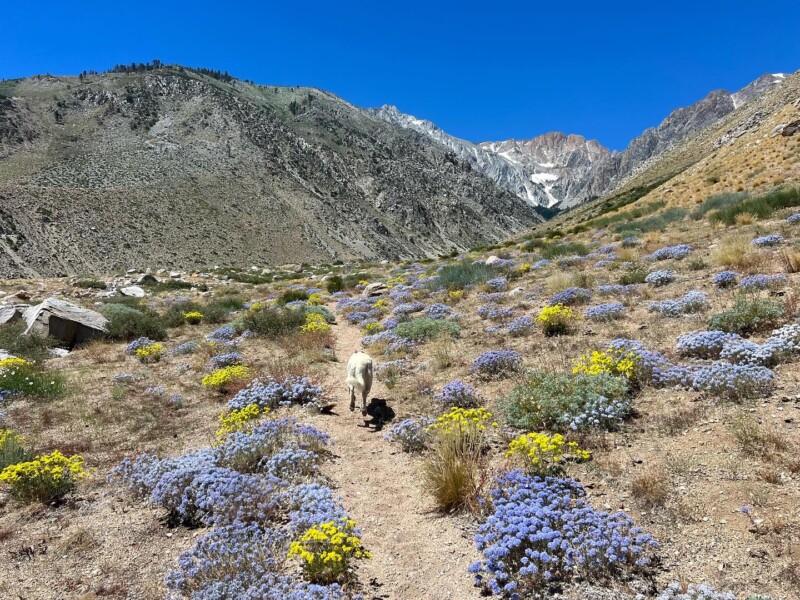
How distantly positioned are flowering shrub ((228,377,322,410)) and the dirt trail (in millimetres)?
1198

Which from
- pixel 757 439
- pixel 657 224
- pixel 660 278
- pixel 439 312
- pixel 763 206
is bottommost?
pixel 757 439

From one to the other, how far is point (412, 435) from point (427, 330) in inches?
214

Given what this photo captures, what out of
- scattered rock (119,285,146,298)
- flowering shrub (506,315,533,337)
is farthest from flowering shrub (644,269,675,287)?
scattered rock (119,285,146,298)

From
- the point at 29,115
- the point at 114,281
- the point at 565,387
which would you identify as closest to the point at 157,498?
the point at 565,387

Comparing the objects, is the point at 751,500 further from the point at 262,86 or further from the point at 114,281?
the point at 262,86

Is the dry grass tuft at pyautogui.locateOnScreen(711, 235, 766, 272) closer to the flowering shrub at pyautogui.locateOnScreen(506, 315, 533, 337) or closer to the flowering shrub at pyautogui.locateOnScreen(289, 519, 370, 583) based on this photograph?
the flowering shrub at pyautogui.locateOnScreen(506, 315, 533, 337)

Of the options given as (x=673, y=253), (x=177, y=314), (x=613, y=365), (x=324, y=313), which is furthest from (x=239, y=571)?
(x=177, y=314)

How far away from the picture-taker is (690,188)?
31.9m

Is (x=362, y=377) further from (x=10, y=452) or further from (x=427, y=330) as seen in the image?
(x=10, y=452)

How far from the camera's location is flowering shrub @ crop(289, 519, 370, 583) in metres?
4.31

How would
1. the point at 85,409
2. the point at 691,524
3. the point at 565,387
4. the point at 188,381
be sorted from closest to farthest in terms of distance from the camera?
1. the point at 691,524
2. the point at 565,387
3. the point at 85,409
4. the point at 188,381

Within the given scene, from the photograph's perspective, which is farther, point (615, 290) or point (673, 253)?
point (673, 253)

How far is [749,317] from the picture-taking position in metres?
7.73

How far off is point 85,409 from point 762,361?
1227 centimetres
